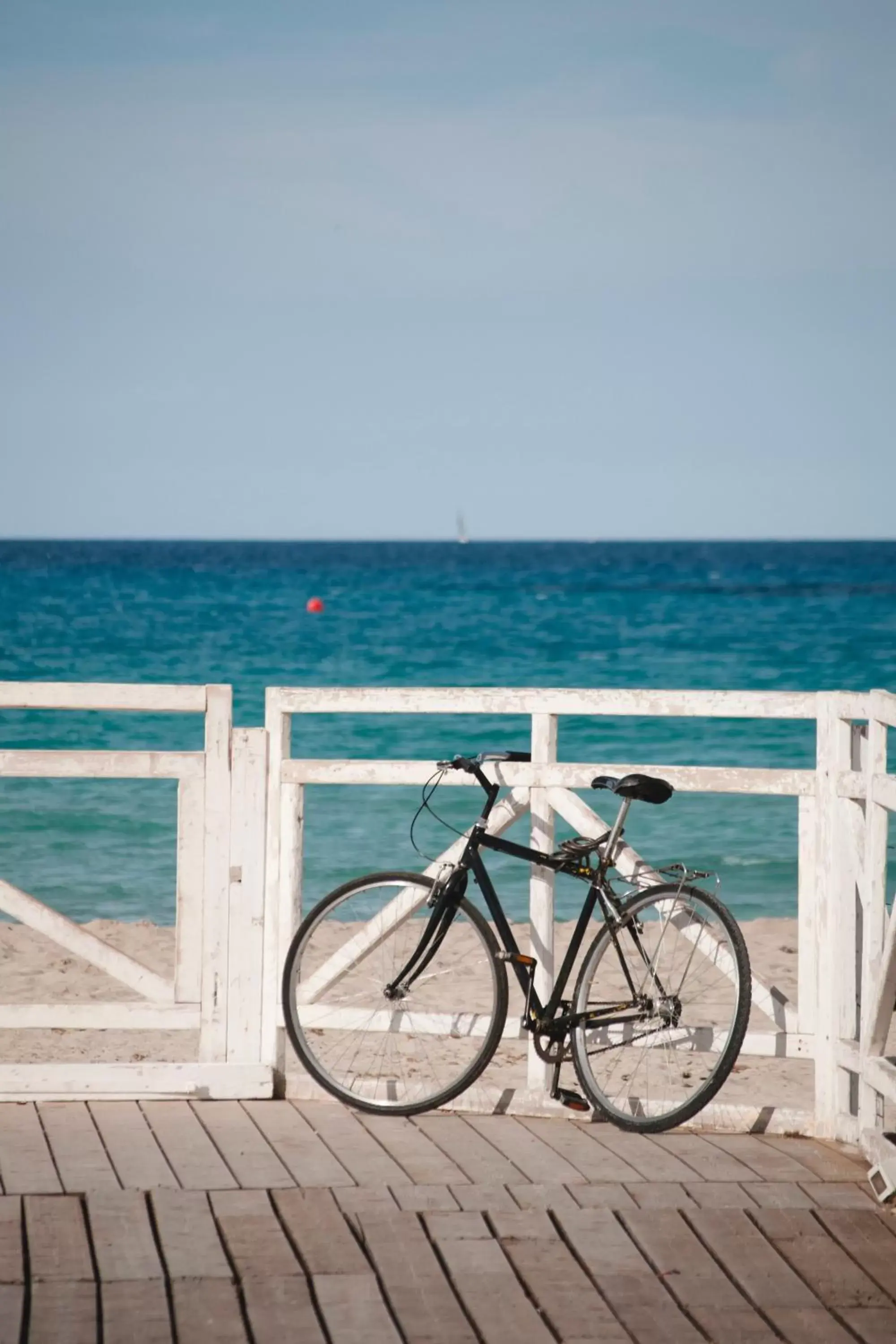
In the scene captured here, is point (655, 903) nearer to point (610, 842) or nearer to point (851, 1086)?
point (610, 842)

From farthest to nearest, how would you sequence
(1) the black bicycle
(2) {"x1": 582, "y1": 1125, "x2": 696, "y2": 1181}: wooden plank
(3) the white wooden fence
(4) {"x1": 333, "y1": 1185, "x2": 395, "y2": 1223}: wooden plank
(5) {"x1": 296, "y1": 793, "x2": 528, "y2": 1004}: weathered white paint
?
(5) {"x1": 296, "y1": 793, "x2": 528, "y2": 1004}: weathered white paint
(3) the white wooden fence
(1) the black bicycle
(2) {"x1": 582, "y1": 1125, "x2": 696, "y2": 1181}: wooden plank
(4) {"x1": 333, "y1": 1185, "x2": 395, "y2": 1223}: wooden plank

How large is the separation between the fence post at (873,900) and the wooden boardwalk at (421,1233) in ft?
0.59

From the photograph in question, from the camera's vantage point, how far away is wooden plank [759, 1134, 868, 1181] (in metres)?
4.32

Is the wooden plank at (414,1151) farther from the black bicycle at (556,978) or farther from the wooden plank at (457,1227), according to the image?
the wooden plank at (457,1227)

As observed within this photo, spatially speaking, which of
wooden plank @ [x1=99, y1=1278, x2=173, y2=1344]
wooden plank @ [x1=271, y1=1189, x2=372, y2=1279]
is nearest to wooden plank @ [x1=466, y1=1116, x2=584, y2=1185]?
wooden plank @ [x1=271, y1=1189, x2=372, y2=1279]

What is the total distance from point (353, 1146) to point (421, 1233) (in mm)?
714

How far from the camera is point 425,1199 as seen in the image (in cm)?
402

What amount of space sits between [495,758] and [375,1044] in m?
2.79

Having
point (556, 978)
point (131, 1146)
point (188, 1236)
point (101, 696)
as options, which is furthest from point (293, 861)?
point (188, 1236)

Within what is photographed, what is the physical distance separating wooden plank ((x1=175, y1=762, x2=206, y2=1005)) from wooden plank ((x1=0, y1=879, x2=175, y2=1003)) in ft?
0.21

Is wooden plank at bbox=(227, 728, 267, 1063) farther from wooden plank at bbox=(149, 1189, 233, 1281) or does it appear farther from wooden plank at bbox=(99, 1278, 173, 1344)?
wooden plank at bbox=(99, 1278, 173, 1344)

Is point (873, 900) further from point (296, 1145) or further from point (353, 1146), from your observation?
point (296, 1145)

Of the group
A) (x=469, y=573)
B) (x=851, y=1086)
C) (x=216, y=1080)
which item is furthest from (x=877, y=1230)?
(x=469, y=573)

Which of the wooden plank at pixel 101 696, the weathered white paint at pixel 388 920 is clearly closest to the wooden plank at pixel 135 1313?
the weathered white paint at pixel 388 920
